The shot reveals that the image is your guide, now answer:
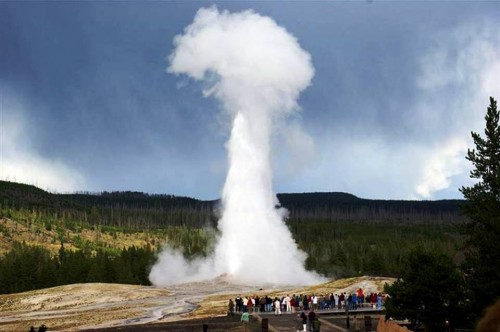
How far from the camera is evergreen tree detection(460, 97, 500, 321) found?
30.5 m

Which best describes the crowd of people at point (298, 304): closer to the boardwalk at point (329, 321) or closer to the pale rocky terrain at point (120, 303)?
the boardwalk at point (329, 321)

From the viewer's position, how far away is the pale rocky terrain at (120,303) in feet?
183

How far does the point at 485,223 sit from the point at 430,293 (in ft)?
15.8

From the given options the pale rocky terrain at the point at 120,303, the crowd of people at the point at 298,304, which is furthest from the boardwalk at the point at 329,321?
the pale rocky terrain at the point at 120,303

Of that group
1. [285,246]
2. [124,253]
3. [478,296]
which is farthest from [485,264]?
[124,253]

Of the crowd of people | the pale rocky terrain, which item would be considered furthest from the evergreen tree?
the pale rocky terrain

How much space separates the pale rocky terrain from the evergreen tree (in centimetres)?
2851

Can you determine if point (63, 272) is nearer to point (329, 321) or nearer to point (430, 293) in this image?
point (329, 321)

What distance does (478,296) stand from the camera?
30703 mm

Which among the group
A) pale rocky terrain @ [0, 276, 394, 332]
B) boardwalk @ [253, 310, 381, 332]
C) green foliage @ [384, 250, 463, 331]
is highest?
green foliage @ [384, 250, 463, 331]

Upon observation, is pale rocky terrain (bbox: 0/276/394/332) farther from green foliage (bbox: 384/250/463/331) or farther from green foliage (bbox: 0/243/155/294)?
green foliage (bbox: 384/250/463/331)

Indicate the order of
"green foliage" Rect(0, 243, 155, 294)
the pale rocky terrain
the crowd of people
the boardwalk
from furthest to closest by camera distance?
"green foliage" Rect(0, 243, 155, 294)
the pale rocky terrain
the crowd of people
the boardwalk

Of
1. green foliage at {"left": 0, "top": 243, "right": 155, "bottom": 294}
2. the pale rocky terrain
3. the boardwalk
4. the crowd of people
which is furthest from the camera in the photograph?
green foliage at {"left": 0, "top": 243, "right": 155, "bottom": 294}

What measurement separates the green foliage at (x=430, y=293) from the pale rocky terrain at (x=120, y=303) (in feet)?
83.9
